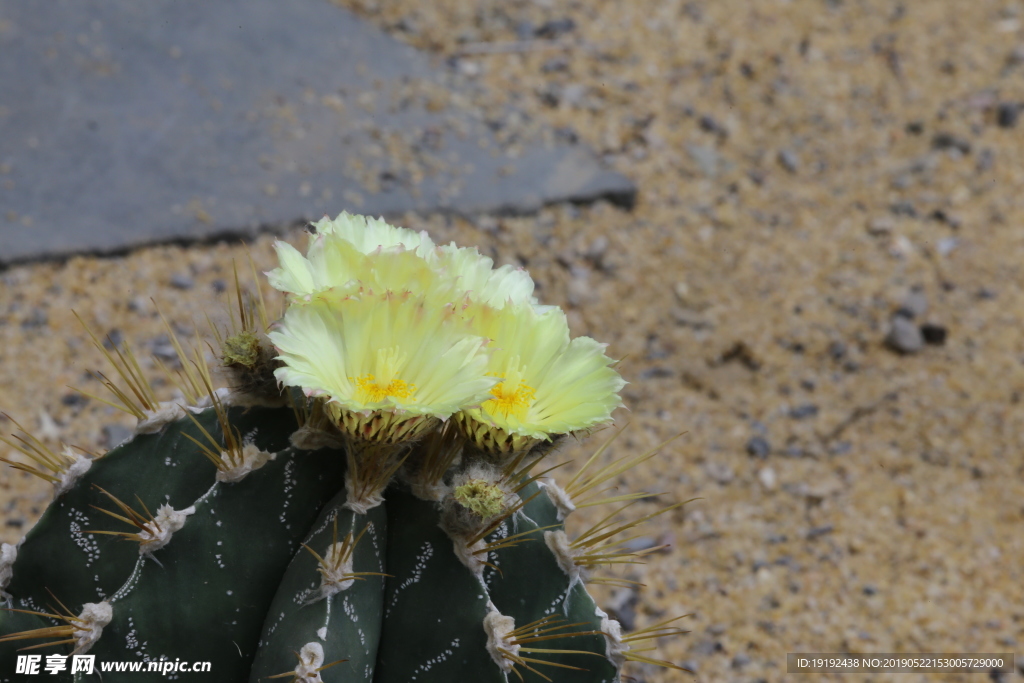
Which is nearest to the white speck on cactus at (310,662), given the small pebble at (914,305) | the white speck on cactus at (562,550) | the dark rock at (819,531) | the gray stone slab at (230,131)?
the white speck on cactus at (562,550)

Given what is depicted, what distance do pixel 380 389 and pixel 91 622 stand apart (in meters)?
0.39

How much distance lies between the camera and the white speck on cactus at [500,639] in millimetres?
893

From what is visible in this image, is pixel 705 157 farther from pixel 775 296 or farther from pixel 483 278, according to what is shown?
pixel 483 278

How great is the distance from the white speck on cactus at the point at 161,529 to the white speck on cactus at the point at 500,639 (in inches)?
12.2

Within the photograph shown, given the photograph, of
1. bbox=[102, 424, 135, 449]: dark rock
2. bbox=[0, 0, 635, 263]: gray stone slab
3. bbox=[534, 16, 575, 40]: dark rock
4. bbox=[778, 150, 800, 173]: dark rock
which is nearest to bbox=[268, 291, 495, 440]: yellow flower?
bbox=[102, 424, 135, 449]: dark rock

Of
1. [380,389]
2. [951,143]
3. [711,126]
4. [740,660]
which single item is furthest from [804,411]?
[380,389]

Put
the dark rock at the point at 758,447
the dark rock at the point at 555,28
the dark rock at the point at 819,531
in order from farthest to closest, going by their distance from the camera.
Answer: the dark rock at the point at 555,28 → the dark rock at the point at 758,447 → the dark rock at the point at 819,531

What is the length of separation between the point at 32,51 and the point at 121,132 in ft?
1.28

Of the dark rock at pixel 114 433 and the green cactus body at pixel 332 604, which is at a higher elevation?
the green cactus body at pixel 332 604

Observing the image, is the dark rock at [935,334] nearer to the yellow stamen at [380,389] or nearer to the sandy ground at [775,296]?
the sandy ground at [775,296]

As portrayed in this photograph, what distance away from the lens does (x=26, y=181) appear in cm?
231

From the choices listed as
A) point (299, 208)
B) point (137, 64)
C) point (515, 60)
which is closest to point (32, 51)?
point (137, 64)

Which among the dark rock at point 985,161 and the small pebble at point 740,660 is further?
the dark rock at point 985,161

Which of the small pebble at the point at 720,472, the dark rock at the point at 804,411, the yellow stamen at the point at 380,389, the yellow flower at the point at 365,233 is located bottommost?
the small pebble at the point at 720,472
